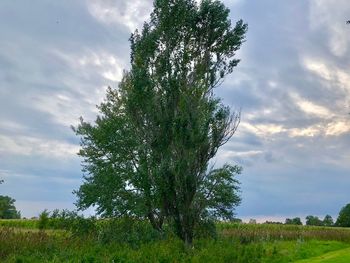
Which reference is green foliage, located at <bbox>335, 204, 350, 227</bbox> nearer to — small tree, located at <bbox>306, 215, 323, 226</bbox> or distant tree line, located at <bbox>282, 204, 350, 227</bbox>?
distant tree line, located at <bbox>282, 204, 350, 227</bbox>

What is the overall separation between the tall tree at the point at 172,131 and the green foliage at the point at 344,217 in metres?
66.3

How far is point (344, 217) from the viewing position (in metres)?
92.9

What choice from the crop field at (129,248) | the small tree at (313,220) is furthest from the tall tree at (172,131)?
the small tree at (313,220)

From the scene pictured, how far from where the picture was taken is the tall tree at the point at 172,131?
28.0 meters

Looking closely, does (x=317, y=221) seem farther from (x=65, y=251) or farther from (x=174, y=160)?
(x=65, y=251)

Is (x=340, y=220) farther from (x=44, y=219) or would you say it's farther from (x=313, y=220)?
(x=44, y=219)

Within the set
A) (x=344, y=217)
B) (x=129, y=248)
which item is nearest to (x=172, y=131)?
(x=129, y=248)

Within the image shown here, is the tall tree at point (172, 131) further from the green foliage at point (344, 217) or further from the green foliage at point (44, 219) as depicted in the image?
the green foliage at point (344, 217)

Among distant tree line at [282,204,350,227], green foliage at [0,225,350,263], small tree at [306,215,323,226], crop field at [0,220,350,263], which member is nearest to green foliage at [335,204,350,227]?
distant tree line at [282,204,350,227]

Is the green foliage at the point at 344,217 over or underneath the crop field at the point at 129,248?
over

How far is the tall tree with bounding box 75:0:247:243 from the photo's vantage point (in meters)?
28.0

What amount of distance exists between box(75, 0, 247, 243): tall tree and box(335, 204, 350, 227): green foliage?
66309 millimetres

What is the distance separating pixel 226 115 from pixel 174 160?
4.31 meters

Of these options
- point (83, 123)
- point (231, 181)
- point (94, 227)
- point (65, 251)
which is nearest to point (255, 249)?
point (231, 181)
